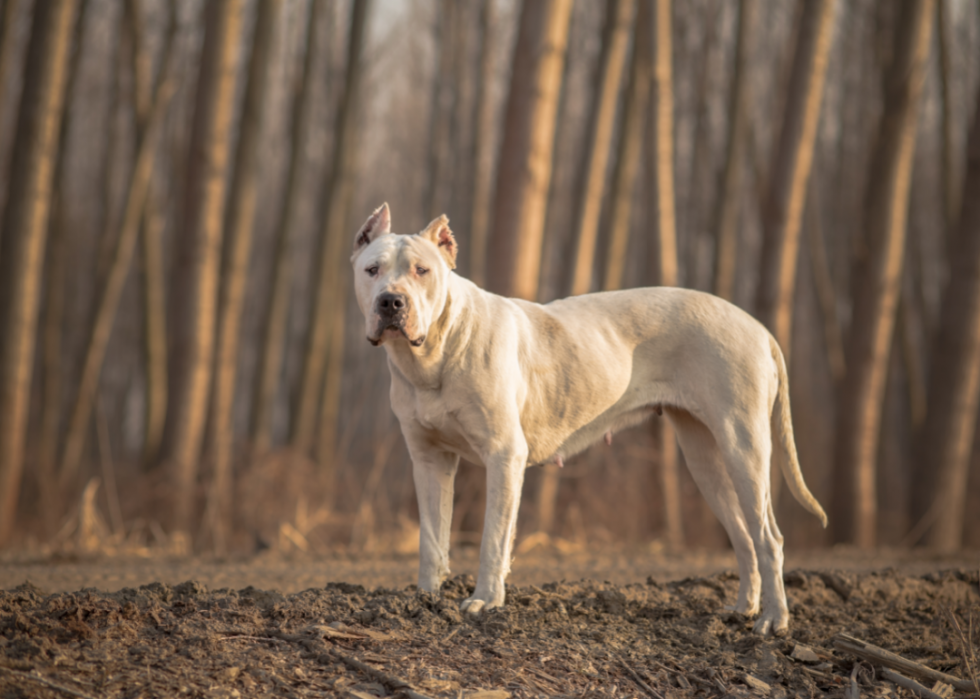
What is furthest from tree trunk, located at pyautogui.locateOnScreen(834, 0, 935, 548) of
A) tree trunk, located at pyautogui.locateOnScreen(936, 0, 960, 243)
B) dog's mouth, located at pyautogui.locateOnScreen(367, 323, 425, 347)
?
dog's mouth, located at pyautogui.locateOnScreen(367, 323, 425, 347)

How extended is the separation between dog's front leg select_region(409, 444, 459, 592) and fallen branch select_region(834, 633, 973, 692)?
83.2 inches

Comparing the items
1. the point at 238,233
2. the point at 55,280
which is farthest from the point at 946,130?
the point at 55,280

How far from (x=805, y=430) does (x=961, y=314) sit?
12.4 ft

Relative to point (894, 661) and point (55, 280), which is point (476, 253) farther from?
point (894, 661)

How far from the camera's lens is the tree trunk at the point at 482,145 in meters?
17.3

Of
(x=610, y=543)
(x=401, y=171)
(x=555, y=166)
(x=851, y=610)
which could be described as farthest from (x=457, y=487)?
(x=401, y=171)

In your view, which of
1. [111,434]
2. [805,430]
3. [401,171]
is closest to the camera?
[805,430]

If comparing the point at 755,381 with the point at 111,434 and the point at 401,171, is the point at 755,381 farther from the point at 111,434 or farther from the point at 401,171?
the point at 401,171

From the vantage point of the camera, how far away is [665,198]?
1052cm

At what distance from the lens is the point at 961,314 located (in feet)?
36.9

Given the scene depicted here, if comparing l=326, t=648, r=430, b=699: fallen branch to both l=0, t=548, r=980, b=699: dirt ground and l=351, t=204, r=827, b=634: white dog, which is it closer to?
l=0, t=548, r=980, b=699: dirt ground

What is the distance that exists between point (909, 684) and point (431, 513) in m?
2.50

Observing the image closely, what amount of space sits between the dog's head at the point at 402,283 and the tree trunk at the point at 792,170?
695 cm

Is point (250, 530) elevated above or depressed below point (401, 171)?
below
